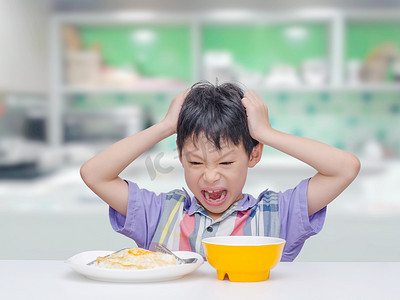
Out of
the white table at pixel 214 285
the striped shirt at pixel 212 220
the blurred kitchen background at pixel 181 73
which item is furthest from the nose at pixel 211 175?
the blurred kitchen background at pixel 181 73

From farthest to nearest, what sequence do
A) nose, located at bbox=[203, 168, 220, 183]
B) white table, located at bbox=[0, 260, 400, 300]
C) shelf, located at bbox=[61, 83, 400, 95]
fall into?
shelf, located at bbox=[61, 83, 400, 95] < nose, located at bbox=[203, 168, 220, 183] < white table, located at bbox=[0, 260, 400, 300]

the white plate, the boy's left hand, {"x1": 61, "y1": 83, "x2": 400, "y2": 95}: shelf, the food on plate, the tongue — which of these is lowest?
the white plate

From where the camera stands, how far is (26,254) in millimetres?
2262

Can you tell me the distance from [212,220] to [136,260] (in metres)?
0.36

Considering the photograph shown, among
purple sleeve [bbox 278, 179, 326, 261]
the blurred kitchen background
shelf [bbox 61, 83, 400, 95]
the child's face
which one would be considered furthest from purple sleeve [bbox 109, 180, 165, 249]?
shelf [bbox 61, 83, 400, 95]

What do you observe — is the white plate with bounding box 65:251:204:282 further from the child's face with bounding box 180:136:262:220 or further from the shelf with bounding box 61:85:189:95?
the shelf with bounding box 61:85:189:95

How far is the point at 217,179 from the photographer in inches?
38.1

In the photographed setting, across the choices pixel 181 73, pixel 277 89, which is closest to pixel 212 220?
pixel 277 89

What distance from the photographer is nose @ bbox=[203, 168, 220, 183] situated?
3.16 feet

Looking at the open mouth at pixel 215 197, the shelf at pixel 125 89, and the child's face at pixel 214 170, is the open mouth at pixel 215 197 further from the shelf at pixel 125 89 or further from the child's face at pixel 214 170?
the shelf at pixel 125 89

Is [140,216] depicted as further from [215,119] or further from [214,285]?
[214,285]

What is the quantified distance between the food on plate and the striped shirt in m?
0.32

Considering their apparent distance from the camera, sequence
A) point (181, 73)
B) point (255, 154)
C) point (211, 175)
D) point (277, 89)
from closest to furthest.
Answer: point (211, 175) < point (255, 154) < point (277, 89) < point (181, 73)

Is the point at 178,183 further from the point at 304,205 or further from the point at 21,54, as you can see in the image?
the point at 304,205
